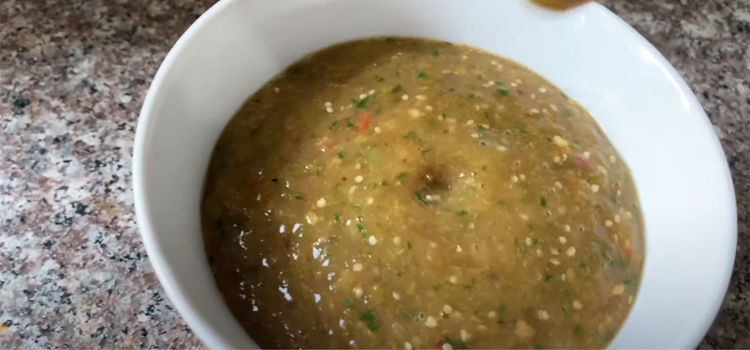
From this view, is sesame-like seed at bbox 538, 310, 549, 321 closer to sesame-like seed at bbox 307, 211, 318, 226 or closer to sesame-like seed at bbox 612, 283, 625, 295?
sesame-like seed at bbox 612, 283, 625, 295

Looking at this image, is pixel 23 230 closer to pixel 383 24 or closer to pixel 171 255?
pixel 171 255

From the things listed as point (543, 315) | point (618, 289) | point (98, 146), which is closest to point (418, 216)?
point (543, 315)

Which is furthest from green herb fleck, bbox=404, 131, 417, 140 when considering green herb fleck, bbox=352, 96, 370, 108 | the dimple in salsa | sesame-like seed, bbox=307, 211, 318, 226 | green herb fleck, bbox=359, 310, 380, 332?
green herb fleck, bbox=359, 310, 380, 332

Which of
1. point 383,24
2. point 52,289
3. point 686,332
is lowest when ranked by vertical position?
point 52,289

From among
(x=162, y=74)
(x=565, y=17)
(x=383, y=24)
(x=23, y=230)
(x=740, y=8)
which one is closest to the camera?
(x=162, y=74)

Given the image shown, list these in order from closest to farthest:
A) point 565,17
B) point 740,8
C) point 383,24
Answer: point 565,17
point 383,24
point 740,8

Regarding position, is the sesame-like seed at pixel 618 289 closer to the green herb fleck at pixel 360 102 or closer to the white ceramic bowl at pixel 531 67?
the white ceramic bowl at pixel 531 67

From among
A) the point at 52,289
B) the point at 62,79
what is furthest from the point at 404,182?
the point at 62,79

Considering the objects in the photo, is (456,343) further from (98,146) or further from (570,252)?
(98,146)
